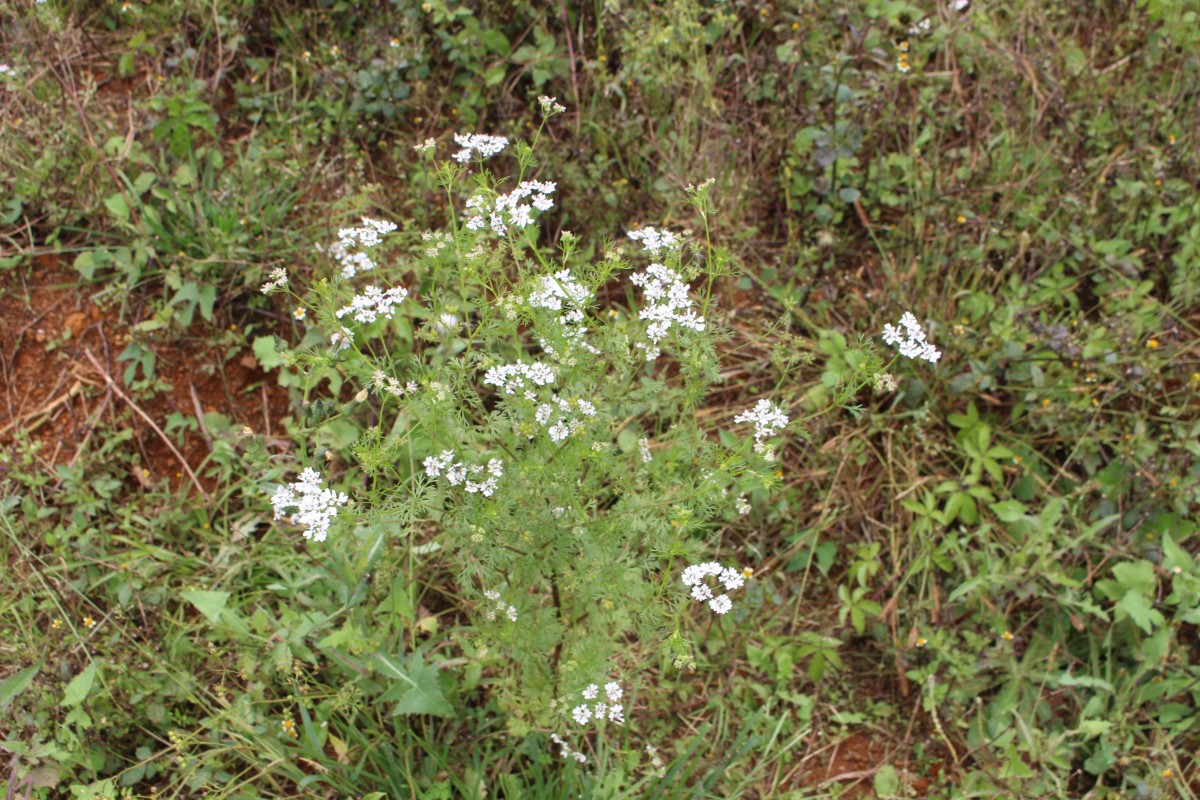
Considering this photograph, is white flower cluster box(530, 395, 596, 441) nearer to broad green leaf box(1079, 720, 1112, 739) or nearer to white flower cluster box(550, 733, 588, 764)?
white flower cluster box(550, 733, 588, 764)

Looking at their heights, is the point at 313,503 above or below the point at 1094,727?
above

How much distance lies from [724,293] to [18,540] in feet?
8.30

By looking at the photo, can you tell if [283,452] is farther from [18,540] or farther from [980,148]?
[980,148]

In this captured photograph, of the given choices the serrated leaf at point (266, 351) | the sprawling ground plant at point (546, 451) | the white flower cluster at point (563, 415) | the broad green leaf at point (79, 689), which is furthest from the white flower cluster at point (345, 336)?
the broad green leaf at point (79, 689)

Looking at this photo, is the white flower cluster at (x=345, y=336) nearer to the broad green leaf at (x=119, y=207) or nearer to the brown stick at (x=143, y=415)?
the brown stick at (x=143, y=415)

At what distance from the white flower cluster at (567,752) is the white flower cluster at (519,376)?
104 centimetres

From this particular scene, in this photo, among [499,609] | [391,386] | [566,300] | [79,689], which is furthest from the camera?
[79,689]

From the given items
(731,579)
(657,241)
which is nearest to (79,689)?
(731,579)

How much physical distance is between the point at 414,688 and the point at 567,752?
0.45m

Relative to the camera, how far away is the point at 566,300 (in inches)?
82.5

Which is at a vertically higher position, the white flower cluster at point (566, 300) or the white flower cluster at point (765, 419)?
the white flower cluster at point (566, 300)

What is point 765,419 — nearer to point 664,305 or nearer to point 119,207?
point 664,305

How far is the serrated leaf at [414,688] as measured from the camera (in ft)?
7.97

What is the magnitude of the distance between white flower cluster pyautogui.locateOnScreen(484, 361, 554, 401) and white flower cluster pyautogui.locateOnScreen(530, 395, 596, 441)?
5cm
